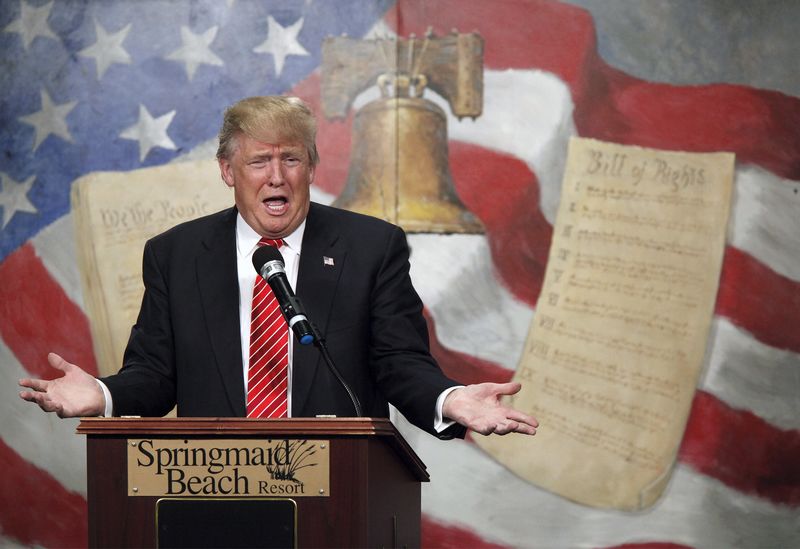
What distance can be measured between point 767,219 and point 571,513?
4.90 ft

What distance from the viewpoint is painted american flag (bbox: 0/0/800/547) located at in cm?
546

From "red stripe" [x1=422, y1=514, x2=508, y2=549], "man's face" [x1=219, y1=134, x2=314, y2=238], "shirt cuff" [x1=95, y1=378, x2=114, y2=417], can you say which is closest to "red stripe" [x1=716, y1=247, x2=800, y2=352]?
"red stripe" [x1=422, y1=514, x2=508, y2=549]

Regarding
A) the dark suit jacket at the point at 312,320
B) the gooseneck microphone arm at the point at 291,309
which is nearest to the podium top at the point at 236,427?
the gooseneck microphone arm at the point at 291,309

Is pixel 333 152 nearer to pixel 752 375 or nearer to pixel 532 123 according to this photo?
pixel 532 123

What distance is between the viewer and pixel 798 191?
546 centimetres

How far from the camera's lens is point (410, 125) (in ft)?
18.5

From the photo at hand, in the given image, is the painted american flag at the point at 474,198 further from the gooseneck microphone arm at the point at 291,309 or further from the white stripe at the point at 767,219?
the gooseneck microphone arm at the point at 291,309

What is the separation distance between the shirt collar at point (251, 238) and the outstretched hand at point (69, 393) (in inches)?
23.9

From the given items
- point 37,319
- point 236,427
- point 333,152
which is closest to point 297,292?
point 236,427

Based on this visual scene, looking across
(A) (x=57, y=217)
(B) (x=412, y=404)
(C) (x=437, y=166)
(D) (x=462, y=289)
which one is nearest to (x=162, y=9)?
(A) (x=57, y=217)

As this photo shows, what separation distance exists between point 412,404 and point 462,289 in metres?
2.64

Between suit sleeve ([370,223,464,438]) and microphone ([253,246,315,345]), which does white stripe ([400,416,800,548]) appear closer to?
suit sleeve ([370,223,464,438])

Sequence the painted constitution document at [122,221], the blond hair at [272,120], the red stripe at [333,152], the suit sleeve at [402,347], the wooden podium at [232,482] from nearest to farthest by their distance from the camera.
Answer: the wooden podium at [232,482], the suit sleeve at [402,347], the blond hair at [272,120], the red stripe at [333,152], the painted constitution document at [122,221]

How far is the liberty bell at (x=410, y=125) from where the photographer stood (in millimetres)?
5613
